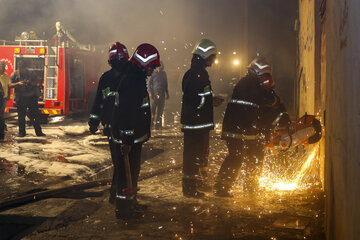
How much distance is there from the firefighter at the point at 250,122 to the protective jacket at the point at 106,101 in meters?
1.44

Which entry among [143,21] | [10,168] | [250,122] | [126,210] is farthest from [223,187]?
[143,21]

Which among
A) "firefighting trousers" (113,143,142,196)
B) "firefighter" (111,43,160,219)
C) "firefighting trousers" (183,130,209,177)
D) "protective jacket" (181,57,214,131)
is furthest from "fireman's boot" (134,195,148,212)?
"protective jacket" (181,57,214,131)

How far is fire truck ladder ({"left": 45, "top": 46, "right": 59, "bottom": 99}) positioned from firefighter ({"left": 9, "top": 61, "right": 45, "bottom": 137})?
133 inches

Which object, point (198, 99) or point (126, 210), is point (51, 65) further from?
point (126, 210)

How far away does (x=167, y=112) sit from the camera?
18.0 m

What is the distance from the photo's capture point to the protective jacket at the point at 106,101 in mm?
5074

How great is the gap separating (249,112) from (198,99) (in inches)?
25.4

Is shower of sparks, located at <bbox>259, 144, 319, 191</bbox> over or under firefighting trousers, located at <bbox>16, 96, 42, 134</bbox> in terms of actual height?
under

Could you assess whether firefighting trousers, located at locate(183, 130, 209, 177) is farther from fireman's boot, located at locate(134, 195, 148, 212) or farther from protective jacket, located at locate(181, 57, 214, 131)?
fireman's boot, located at locate(134, 195, 148, 212)

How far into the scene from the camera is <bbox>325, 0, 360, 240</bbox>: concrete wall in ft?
7.83

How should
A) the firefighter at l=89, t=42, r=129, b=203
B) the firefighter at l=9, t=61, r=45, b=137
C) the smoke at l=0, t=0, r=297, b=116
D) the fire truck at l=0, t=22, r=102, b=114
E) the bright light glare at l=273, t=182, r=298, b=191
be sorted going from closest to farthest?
the firefighter at l=89, t=42, r=129, b=203 < the bright light glare at l=273, t=182, r=298, b=191 < the firefighter at l=9, t=61, r=45, b=137 < the fire truck at l=0, t=22, r=102, b=114 < the smoke at l=0, t=0, r=297, b=116

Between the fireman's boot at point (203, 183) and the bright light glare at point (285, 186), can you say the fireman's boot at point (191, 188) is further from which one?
the bright light glare at point (285, 186)

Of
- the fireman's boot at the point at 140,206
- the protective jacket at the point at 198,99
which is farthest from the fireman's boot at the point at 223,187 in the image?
the fireman's boot at the point at 140,206

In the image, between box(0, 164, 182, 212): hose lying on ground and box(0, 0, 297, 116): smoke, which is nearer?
box(0, 164, 182, 212): hose lying on ground
